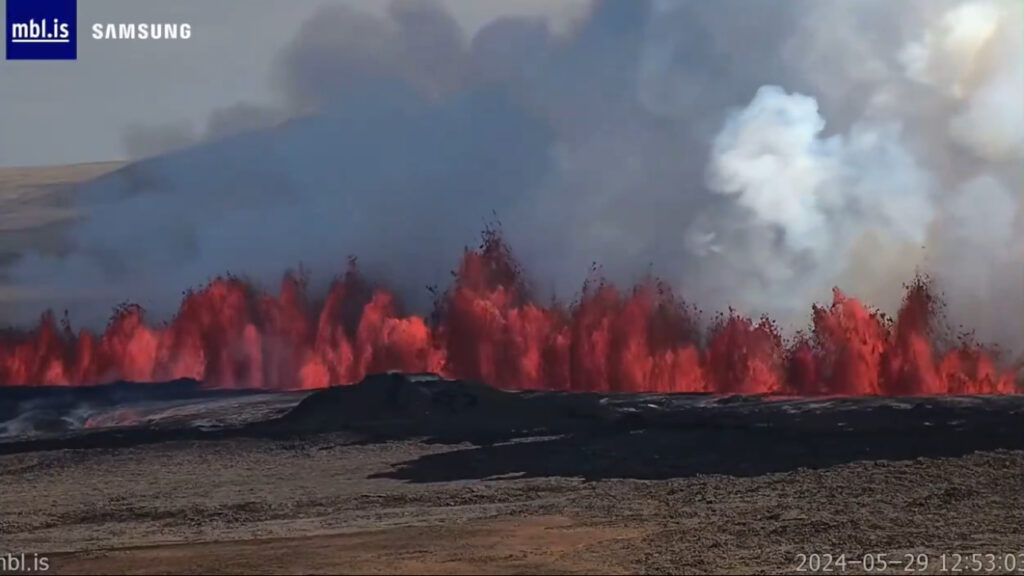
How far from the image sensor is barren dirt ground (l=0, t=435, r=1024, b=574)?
28.1 m

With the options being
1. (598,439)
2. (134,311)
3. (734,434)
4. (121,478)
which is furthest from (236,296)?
(734,434)

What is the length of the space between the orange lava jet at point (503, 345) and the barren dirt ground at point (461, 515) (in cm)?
1390

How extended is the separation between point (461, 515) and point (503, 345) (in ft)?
80.4

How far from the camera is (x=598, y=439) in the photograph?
44031 mm

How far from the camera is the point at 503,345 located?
58.2 meters

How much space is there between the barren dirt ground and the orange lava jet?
13902 millimetres

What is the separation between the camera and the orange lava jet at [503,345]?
53125 millimetres

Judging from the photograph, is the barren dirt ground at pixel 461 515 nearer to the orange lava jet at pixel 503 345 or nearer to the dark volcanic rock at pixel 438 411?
the dark volcanic rock at pixel 438 411

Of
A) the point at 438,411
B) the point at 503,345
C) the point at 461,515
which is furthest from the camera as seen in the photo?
the point at 503,345

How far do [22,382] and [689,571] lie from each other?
44.0m

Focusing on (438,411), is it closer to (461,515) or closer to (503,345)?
(503,345)

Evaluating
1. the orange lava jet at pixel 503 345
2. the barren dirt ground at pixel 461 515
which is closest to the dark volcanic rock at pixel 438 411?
the barren dirt ground at pixel 461 515

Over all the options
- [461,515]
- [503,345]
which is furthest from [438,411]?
[461,515]

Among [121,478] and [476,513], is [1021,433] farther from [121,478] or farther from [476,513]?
[121,478]
